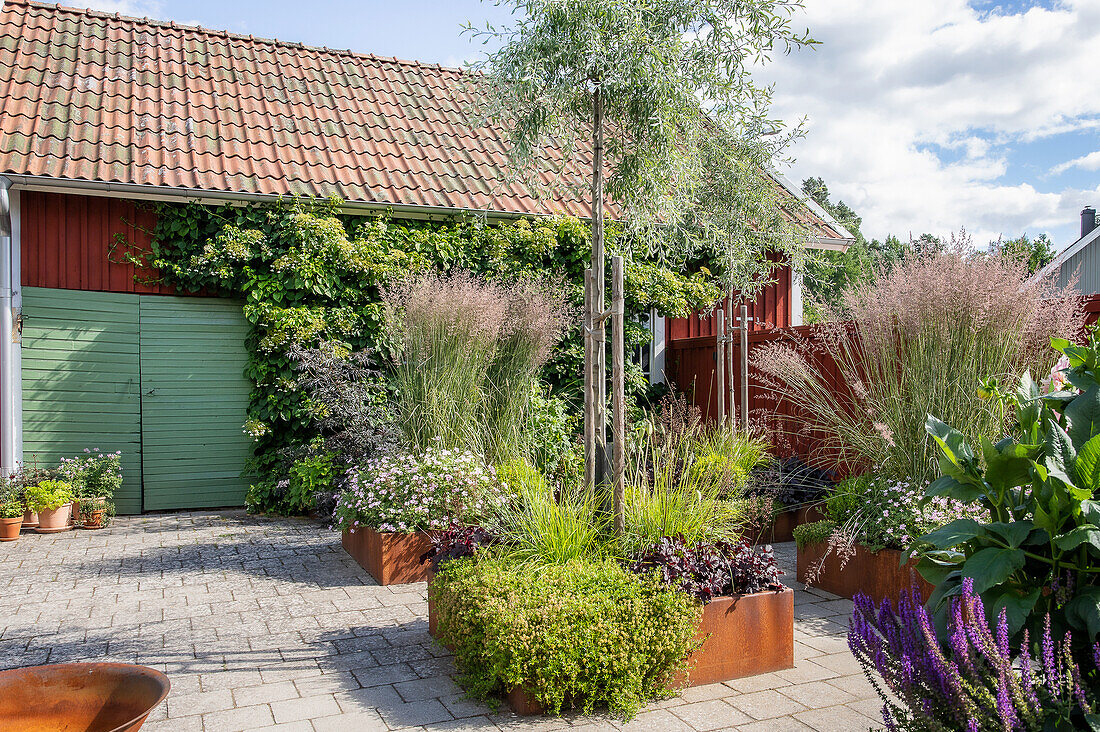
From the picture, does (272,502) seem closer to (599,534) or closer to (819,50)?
(599,534)

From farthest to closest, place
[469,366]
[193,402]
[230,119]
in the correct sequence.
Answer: [230,119]
[193,402]
[469,366]

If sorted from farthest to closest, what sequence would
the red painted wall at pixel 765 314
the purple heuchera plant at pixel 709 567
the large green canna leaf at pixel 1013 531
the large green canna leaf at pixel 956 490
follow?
the red painted wall at pixel 765 314
the purple heuchera plant at pixel 709 567
the large green canna leaf at pixel 956 490
the large green canna leaf at pixel 1013 531

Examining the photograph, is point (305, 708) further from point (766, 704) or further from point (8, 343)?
point (8, 343)

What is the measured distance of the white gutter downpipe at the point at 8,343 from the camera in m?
6.51

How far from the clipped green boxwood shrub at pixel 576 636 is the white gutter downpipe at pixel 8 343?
540 centimetres

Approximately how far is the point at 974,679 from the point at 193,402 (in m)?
7.12

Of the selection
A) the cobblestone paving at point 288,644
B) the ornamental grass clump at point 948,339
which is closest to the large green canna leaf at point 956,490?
the cobblestone paving at point 288,644

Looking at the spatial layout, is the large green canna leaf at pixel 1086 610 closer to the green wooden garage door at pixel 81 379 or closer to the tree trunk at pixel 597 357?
the tree trunk at pixel 597 357

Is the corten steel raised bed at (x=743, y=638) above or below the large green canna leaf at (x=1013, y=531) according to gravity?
below

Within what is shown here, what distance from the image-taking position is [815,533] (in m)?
4.52

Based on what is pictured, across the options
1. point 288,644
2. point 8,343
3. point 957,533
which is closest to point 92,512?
point 8,343

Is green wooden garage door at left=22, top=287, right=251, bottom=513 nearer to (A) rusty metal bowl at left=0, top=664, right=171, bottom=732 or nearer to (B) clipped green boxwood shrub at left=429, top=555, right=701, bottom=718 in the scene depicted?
(B) clipped green boxwood shrub at left=429, top=555, right=701, bottom=718

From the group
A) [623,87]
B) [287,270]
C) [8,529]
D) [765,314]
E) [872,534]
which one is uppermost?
[623,87]

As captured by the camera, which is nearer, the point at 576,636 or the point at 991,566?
the point at 991,566
